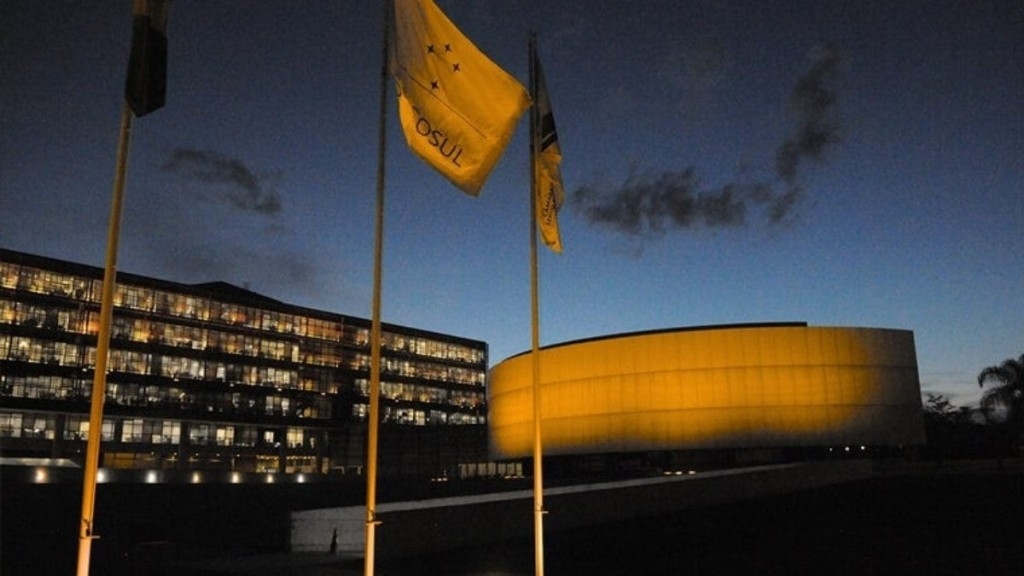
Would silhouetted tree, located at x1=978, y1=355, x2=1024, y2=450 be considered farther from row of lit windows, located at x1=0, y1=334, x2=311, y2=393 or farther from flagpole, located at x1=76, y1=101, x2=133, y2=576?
row of lit windows, located at x1=0, y1=334, x2=311, y2=393

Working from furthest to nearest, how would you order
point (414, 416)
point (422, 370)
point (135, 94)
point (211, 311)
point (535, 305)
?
point (422, 370) → point (414, 416) → point (211, 311) → point (535, 305) → point (135, 94)

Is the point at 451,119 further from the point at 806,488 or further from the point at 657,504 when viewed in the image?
the point at 806,488

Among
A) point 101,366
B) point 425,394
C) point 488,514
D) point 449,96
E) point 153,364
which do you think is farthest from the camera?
point 425,394

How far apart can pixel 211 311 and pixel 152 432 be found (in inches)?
839

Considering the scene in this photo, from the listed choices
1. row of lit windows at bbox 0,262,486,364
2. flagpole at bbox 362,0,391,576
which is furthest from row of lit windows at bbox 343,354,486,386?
flagpole at bbox 362,0,391,576

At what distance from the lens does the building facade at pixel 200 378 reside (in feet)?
338

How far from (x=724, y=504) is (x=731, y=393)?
4379 cm

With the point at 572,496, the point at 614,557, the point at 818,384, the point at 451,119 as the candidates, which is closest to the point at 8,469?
the point at 572,496

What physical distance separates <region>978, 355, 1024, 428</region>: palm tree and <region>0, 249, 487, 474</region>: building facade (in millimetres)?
61958

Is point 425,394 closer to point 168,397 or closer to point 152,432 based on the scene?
point 168,397

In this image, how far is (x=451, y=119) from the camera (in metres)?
13.7

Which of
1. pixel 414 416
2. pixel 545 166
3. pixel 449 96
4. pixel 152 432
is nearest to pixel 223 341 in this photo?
pixel 152 432

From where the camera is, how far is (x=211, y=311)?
126 m

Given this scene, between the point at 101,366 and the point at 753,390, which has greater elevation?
the point at 753,390
